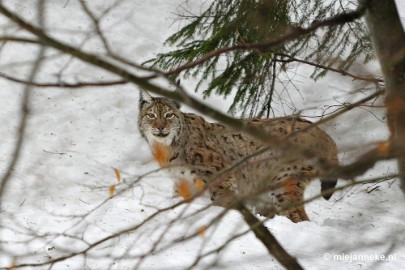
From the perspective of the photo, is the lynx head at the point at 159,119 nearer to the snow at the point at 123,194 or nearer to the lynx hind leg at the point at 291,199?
the snow at the point at 123,194

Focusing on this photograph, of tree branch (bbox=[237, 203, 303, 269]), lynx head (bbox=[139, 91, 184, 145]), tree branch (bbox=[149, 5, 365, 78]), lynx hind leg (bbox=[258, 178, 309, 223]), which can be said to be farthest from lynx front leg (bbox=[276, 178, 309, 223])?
tree branch (bbox=[149, 5, 365, 78])

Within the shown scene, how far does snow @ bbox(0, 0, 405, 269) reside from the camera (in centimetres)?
591

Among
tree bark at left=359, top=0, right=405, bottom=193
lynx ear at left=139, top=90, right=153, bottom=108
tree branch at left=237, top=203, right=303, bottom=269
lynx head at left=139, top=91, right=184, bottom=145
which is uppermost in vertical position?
lynx ear at left=139, top=90, right=153, bottom=108

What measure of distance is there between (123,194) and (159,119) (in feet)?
3.45

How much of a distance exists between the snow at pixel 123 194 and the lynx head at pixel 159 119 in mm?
317

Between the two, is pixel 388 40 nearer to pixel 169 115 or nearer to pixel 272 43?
pixel 272 43

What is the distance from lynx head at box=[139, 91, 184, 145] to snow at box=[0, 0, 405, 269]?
1.04ft

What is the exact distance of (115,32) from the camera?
13.0 meters

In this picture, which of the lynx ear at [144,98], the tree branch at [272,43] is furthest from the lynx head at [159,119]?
the tree branch at [272,43]

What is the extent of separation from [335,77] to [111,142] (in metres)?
3.50

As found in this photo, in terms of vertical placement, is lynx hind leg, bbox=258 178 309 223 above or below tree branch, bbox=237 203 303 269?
above

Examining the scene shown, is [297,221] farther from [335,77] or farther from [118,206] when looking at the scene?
[335,77]

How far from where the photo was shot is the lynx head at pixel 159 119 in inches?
331

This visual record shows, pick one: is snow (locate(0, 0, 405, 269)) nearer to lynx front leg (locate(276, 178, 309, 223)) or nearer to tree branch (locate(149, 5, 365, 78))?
lynx front leg (locate(276, 178, 309, 223))
